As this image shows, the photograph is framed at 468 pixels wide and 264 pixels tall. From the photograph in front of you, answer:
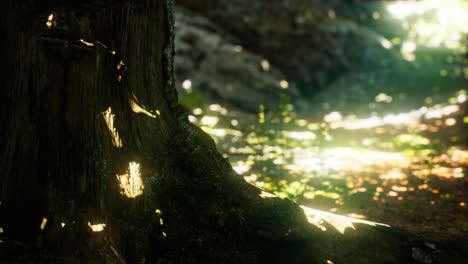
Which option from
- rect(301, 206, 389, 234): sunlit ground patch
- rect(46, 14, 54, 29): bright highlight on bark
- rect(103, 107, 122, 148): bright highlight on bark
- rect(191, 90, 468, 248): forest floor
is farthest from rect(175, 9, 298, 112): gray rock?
rect(46, 14, 54, 29): bright highlight on bark

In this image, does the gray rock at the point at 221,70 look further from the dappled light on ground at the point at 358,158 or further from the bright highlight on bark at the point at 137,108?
the bright highlight on bark at the point at 137,108

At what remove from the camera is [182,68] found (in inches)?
508

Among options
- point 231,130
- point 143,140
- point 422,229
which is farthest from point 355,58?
point 143,140

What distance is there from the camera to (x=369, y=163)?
739 centimetres

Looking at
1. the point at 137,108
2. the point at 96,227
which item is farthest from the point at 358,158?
the point at 96,227

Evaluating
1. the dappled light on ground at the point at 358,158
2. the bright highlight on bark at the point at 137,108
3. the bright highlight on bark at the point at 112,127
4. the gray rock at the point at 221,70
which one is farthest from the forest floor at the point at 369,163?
the bright highlight on bark at the point at 112,127

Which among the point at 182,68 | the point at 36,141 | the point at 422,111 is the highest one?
the point at 182,68

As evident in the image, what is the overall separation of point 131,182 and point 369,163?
5.35 meters

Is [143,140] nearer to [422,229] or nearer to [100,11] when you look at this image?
[100,11]

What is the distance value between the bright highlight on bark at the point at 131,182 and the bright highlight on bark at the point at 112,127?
0.69 feet

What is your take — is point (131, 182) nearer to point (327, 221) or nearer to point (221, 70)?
point (327, 221)

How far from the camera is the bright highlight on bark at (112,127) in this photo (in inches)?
126

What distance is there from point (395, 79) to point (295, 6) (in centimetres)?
447

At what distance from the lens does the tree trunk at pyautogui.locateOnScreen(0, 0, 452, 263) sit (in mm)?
3066
